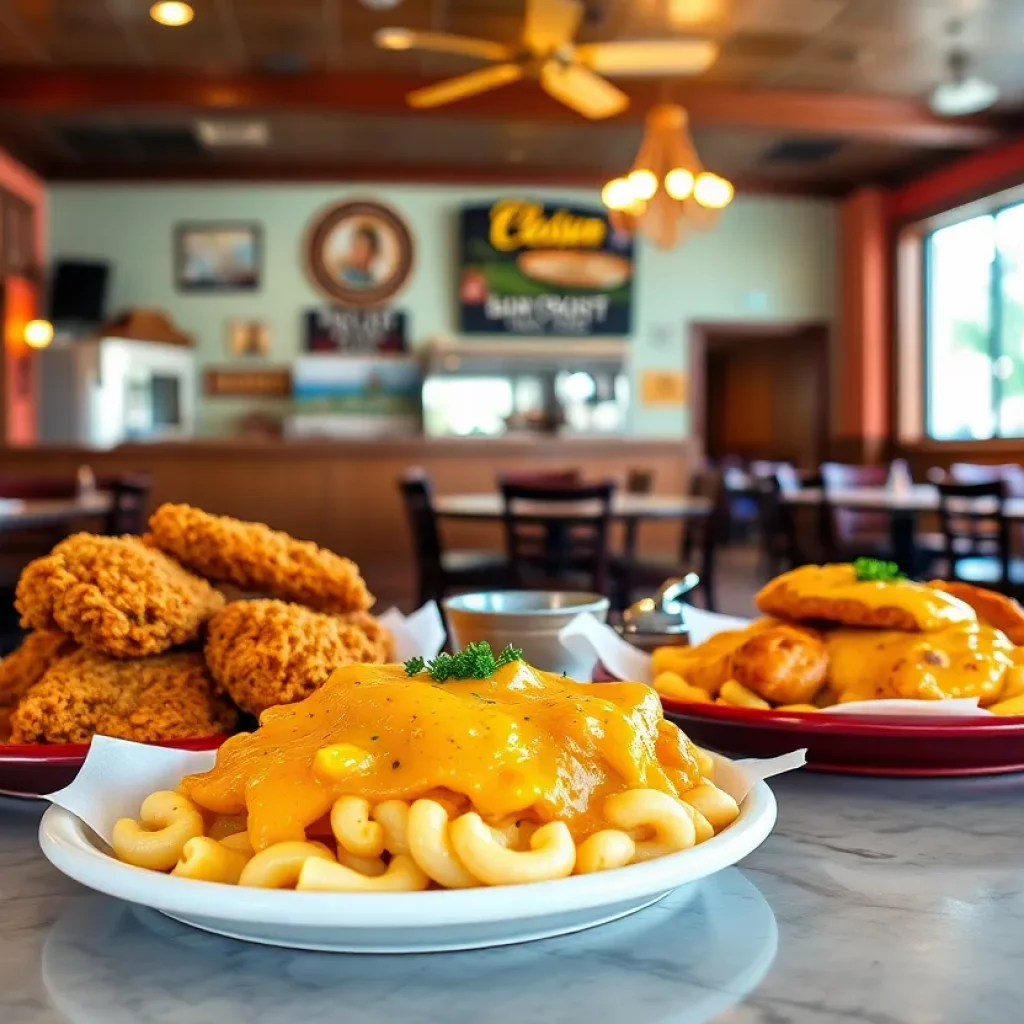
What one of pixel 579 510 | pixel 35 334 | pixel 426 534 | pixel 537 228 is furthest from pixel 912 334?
pixel 35 334

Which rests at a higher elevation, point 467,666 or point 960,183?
point 960,183

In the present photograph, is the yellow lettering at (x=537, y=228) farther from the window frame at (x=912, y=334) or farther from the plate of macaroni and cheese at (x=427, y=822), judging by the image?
the plate of macaroni and cheese at (x=427, y=822)

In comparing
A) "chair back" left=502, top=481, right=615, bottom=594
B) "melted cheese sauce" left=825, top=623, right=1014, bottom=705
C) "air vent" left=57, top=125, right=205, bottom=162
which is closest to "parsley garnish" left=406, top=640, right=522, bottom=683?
"melted cheese sauce" left=825, top=623, right=1014, bottom=705

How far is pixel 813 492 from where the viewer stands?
6328mm

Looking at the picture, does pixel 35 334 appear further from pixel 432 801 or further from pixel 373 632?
pixel 432 801

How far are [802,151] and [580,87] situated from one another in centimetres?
419

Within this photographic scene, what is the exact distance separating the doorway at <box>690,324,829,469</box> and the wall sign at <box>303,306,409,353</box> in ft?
9.55

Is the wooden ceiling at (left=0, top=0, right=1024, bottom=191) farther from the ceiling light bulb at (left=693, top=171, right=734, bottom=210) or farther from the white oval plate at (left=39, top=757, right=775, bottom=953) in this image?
the white oval plate at (left=39, top=757, right=775, bottom=953)

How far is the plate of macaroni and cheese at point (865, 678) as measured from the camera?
2.79ft

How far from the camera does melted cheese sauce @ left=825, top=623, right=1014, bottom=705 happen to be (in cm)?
89

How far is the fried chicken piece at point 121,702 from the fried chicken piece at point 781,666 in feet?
1.35

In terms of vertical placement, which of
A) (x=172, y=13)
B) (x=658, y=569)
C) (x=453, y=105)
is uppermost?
(x=172, y=13)

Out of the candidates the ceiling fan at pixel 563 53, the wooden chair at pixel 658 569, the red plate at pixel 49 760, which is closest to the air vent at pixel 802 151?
the ceiling fan at pixel 563 53

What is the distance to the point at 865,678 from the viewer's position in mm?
927
